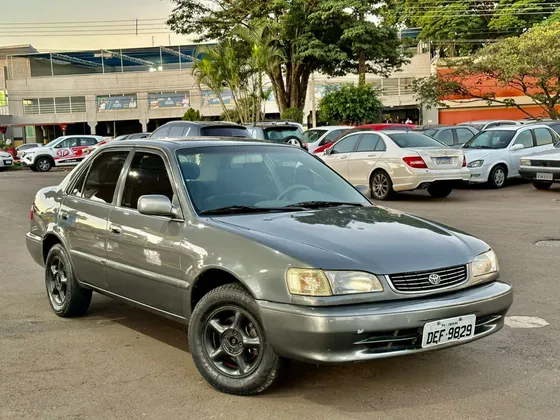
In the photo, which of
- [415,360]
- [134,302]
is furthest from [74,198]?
[415,360]

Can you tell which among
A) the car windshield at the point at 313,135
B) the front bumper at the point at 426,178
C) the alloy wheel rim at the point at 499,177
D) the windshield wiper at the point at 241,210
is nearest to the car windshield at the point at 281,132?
the front bumper at the point at 426,178

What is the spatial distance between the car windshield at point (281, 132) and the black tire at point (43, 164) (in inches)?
662

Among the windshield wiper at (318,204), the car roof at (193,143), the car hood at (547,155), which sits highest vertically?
the car roof at (193,143)

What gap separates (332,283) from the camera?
3.60m

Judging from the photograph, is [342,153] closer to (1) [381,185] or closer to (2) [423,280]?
(1) [381,185]

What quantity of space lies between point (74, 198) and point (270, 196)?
1963 millimetres

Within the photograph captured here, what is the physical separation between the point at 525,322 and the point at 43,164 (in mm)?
28105

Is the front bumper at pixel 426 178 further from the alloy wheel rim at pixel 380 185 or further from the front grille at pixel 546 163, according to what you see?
the front grille at pixel 546 163

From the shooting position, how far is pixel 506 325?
5.34 meters

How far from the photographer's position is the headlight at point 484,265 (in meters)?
4.07

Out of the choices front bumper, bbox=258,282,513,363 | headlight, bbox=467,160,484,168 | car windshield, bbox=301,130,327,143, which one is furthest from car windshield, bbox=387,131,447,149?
front bumper, bbox=258,282,513,363

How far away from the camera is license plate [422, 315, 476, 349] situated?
368 cm

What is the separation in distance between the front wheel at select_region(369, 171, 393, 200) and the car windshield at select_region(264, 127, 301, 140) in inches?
129

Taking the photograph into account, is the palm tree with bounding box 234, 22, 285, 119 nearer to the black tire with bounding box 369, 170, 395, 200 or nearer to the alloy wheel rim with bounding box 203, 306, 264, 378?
the black tire with bounding box 369, 170, 395, 200
